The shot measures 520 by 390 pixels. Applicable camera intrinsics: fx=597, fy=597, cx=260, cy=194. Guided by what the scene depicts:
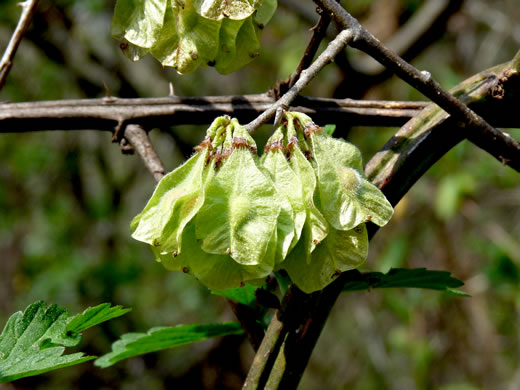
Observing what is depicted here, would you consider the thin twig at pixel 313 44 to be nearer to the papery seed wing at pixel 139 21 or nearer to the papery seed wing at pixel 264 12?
the papery seed wing at pixel 264 12

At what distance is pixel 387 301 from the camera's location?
5590mm

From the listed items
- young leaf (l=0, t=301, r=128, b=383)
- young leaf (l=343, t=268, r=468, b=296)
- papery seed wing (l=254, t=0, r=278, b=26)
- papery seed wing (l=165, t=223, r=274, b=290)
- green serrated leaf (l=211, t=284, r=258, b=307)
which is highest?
papery seed wing (l=254, t=0, r=278, b=26)

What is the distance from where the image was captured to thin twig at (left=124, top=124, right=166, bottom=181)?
142cm

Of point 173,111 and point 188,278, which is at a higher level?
point 173,111

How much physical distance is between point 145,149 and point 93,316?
0.44 meters

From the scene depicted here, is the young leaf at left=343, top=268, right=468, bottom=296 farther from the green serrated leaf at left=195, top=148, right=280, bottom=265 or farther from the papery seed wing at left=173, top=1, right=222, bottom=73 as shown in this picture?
the papery seed wing at left=173, top=1, right=222, bottom=73

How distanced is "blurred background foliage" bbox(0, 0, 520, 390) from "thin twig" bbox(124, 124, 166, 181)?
9.42ft

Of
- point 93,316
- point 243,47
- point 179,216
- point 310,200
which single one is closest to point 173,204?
point 179,216

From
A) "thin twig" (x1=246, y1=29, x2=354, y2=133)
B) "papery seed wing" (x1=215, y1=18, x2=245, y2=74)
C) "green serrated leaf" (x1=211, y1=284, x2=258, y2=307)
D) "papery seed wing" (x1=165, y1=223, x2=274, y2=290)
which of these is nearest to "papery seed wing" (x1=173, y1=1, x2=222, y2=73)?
"papery seed wing" (x1=215, y1=18, x2=245, y2=74)

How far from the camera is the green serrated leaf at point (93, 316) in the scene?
1199 millimetres

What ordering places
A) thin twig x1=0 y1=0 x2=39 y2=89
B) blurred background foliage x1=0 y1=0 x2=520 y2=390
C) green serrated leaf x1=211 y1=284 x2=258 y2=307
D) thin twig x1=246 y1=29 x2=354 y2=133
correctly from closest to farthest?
thin twig x1=246 y1=29 x2=354 y2=133 → green serrated leaf x1=211 y1=284 x2=258 y2=307 → thin twig x1=0 y1=0 x2=39 y2=89 → blurred background foliage x1=0 y1=0 x2=520 y2=390

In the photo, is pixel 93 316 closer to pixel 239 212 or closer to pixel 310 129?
pixel 239 212

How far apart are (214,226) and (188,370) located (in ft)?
13.7

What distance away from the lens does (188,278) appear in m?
6.18
